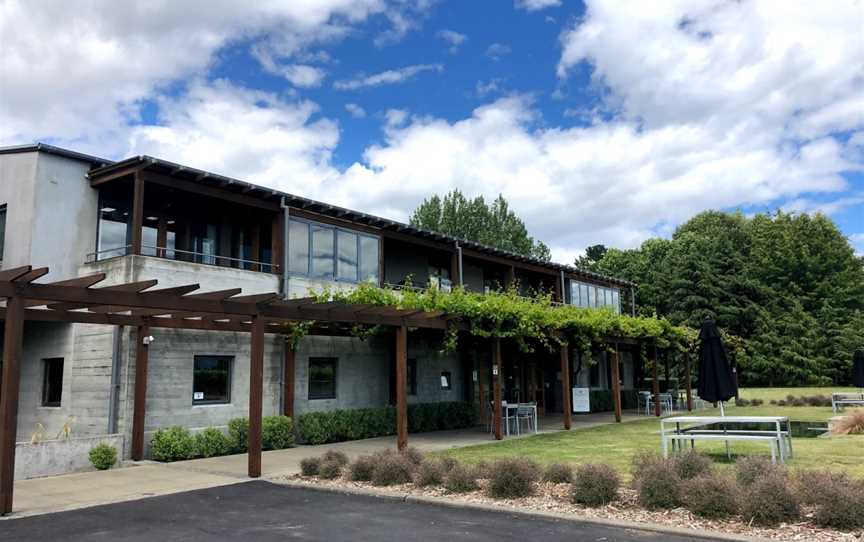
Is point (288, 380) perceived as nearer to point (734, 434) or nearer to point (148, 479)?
point (148, 479)

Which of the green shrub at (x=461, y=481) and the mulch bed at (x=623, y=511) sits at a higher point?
the green shrub at (x=461, y=481)

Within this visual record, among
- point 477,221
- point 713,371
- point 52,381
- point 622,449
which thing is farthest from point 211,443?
point 477,221

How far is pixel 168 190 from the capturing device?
611 inches

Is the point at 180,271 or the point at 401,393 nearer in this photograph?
the point at 401,393

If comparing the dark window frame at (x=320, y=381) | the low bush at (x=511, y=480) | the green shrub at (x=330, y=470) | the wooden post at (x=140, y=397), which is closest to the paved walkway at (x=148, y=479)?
the wooden post at (x=140, y=397)

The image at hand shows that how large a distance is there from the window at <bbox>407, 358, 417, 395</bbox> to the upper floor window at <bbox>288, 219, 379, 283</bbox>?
278cm

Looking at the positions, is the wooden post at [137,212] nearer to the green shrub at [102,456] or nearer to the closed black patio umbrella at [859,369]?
the green shrub at [102,456]

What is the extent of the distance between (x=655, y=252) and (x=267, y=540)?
4750 centimetres

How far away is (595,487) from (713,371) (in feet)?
17.5

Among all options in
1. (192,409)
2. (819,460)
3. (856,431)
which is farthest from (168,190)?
(856,431)

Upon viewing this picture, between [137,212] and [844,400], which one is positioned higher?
[137,212]

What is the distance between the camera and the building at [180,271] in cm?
1341

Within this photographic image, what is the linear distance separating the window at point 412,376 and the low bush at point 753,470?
12422 mm

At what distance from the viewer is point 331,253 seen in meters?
17.5
